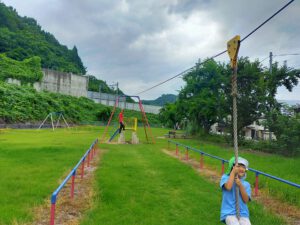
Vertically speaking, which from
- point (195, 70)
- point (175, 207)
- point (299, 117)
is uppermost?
point (195, 70)

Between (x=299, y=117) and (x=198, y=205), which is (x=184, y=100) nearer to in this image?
(x=299, y=117)

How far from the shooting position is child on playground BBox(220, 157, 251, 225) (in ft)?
11.2

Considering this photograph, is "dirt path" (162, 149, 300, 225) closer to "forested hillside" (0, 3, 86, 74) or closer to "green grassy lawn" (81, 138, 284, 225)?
"green grassy lawn" (81, 138, 284, 225)

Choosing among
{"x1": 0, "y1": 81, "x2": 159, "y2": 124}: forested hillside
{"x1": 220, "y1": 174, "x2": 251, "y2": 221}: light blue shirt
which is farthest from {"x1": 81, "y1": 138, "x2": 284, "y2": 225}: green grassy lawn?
{"x1": 0, "y1": 81, "x2": 159, "y2": 124}: forested hillside

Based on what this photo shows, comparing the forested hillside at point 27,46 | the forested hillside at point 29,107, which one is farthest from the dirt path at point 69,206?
the forested hillside at point 27,46

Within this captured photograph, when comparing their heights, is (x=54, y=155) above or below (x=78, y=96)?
below

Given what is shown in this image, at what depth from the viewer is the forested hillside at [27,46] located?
184ft

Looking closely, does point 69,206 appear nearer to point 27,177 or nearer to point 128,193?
point 128,193

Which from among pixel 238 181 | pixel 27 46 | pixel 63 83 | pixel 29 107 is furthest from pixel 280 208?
pixel 27 46

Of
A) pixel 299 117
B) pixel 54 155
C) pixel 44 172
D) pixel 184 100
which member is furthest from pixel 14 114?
pixel 299 117

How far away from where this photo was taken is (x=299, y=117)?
56.0ft

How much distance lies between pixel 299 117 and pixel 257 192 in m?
11.5

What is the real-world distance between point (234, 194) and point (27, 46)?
2557 inches

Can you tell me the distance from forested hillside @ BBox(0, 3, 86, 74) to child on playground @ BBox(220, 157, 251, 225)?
57.8 meters
